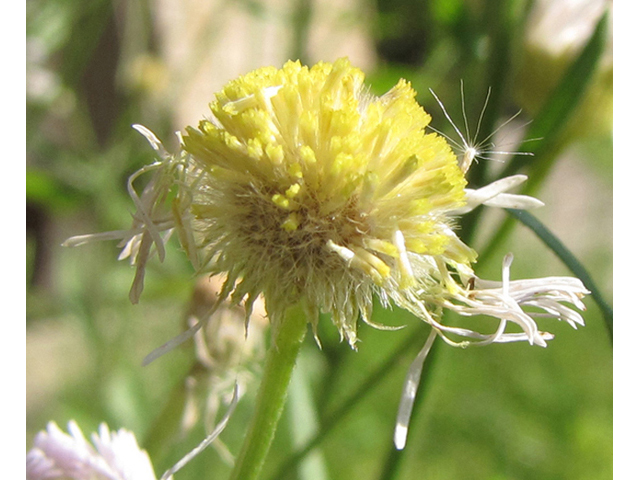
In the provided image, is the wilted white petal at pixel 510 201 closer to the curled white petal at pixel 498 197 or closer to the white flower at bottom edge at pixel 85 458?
the curled white petal at pixel 498 197

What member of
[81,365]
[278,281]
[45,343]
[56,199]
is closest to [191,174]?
[278,281]

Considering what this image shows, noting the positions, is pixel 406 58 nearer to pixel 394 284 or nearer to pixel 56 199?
pixel 56 199

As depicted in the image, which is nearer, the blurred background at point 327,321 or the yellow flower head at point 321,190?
the yellow flower head at point 321,190

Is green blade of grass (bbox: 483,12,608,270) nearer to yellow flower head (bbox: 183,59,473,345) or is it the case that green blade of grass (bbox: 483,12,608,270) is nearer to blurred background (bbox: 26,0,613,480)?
blurred background (bbox: 26,0,613,480)

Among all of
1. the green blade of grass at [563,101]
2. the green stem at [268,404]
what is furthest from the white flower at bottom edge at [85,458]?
the green blade of grass at [563,101]

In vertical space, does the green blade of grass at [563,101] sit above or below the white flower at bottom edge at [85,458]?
above

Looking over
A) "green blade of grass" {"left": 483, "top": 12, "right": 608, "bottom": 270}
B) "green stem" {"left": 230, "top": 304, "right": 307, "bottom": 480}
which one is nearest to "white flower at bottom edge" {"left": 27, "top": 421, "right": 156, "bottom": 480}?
"green stem" {"left": 230, "top": 304, "right": 307, "bottom": 480}
